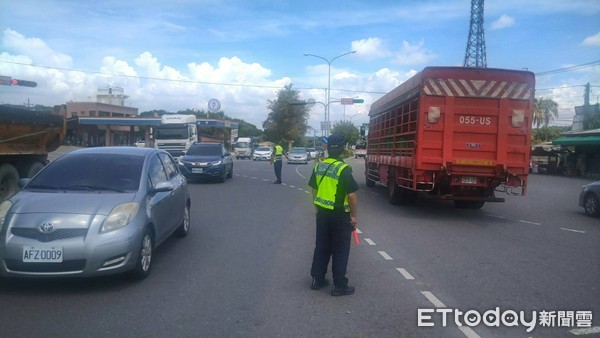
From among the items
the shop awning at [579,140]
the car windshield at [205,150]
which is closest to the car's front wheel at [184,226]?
the car windshield at [205,150]

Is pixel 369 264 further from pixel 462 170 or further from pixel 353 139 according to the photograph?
pixel 353 139

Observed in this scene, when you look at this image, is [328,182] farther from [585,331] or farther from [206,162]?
[206,162]

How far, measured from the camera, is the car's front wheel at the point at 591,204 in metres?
12.5

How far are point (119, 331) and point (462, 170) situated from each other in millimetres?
8182

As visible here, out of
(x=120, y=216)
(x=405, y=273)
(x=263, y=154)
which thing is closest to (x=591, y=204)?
(x=405, y=273)

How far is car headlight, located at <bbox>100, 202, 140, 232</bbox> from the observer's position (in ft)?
17.9

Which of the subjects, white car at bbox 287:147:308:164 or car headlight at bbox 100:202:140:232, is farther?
white car at bbox 287:147:308:164

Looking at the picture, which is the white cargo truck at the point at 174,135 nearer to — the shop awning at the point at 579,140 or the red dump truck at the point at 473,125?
the red dump truck at the point at 473,125

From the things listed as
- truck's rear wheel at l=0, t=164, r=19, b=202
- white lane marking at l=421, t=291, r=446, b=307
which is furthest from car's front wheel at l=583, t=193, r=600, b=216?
truck's rear wheel at l=0, t=164, r=19, b=202

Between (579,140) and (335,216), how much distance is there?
104ft

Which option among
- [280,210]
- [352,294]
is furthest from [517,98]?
[352,294]

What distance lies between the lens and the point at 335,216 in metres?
5.50

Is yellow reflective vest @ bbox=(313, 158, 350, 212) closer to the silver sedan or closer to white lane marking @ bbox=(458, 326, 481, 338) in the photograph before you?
white lane marking @ bbox=(458, 326, 481, 338)

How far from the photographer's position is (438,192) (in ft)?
38.4
